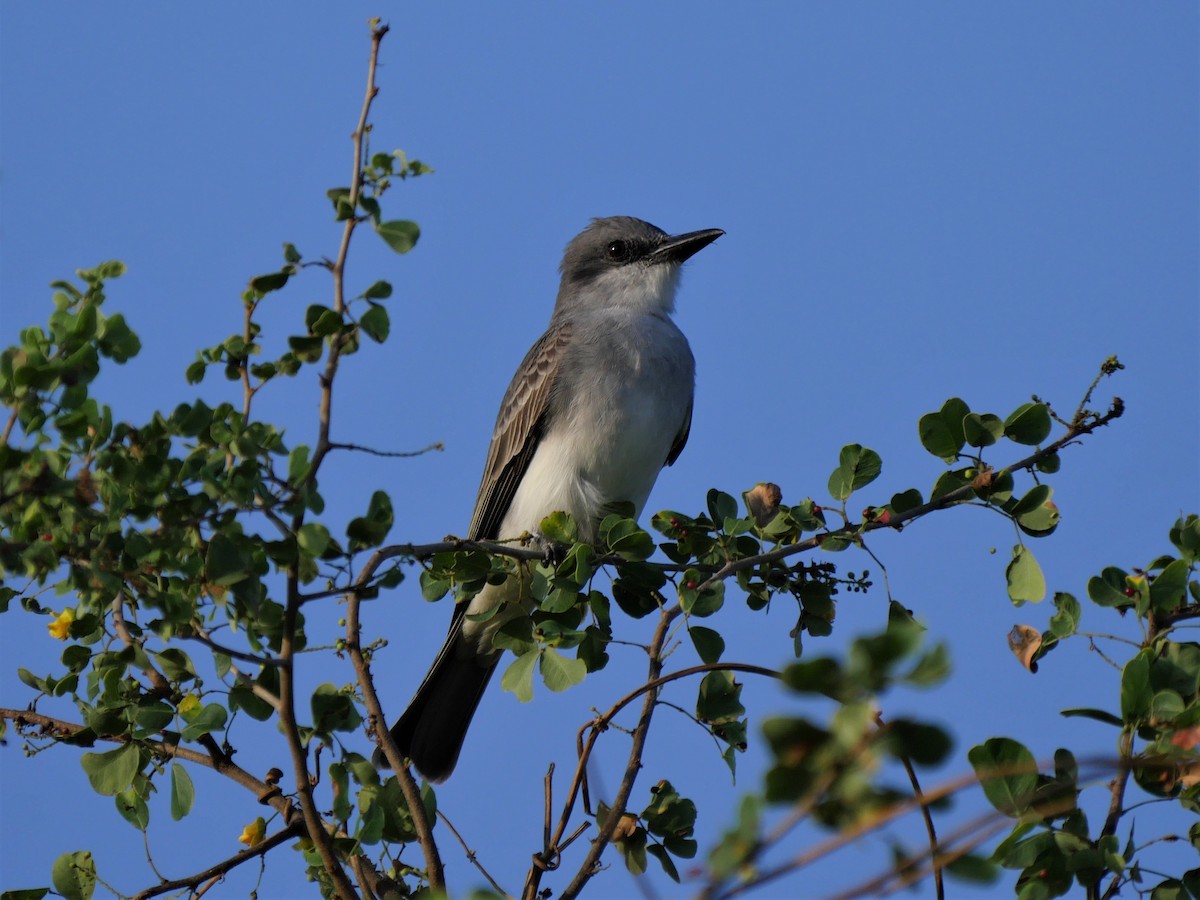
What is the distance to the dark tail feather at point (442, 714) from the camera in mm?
6125

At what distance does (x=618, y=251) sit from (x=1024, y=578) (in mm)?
4823

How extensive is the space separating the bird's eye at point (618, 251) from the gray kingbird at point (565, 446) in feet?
1.82

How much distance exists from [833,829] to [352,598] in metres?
1.85

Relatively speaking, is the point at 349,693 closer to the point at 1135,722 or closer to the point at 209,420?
the point at 209,420

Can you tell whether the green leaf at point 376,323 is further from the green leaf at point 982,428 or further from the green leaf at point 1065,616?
the green leaf at point 1065,616

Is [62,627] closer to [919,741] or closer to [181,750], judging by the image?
[181,750]

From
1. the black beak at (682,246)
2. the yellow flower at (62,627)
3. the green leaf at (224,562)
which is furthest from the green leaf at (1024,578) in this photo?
the black beak at (682,246)

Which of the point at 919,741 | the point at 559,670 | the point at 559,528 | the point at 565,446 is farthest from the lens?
the point at 565,446

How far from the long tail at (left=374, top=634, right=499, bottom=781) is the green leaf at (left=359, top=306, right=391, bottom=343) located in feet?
11.7

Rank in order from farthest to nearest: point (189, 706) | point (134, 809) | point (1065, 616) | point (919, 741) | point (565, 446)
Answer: point (565, 446), point (134, 809), point (189, 706), point (1065, 616), point (919, 741)

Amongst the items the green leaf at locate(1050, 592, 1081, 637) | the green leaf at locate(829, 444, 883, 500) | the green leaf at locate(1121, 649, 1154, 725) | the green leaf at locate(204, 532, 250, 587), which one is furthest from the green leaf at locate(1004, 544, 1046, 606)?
the green leaf at locate(204, 532, 250, 587)

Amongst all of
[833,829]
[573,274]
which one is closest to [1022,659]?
[833,829]

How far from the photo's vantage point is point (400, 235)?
293 cm

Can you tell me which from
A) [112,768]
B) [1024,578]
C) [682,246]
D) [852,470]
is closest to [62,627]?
[112,768]
